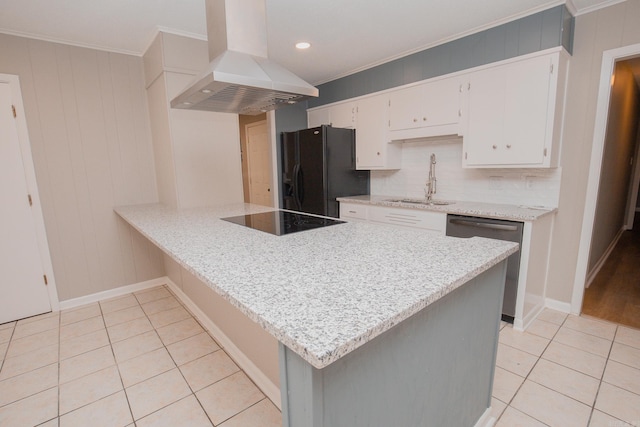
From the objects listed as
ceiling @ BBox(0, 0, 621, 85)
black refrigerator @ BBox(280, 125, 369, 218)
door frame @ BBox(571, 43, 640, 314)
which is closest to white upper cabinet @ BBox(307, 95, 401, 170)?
→ black refrigerator @ BBox(280, 125, 369, 218)

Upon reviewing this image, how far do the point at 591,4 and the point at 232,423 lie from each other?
3717 millimetres

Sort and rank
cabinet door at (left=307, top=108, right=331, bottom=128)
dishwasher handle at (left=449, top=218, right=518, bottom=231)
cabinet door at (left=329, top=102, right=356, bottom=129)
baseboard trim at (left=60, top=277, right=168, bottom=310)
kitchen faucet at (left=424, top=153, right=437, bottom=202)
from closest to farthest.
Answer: dishwasher handle at (left=449, top=218, right=518, bottom=231), baseboard trim at (left=60, top=277, right=168, bottom=310), kitchen faucet at (left=424, top=153, right=437, bottom=202), cabinet door at (left=329, top=102, right=356, bottom=129), cabinet door at (left=307, top=108, right=331, bottom=128)

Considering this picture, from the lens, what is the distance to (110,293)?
315 cm

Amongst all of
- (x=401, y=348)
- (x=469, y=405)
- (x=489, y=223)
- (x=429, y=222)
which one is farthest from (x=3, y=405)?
(x=489, y=223)

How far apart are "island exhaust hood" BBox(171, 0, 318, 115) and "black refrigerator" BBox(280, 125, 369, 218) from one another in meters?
Answer: 1.71

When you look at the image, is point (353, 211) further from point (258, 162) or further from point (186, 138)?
point (258, 162)

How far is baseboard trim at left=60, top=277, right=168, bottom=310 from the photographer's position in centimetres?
296

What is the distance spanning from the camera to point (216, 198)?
3.12 m

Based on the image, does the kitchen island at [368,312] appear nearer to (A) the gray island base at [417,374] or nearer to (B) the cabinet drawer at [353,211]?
(A) the gray island base at [417,374]

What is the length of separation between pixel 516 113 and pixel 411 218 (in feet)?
3.98

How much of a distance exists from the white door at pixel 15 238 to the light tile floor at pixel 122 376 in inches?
6.5

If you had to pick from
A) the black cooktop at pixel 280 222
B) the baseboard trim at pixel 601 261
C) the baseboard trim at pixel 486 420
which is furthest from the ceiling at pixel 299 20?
the baseboard trim at pixel 486 420

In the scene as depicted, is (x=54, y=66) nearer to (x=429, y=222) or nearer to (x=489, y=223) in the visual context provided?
(x=429, y=222)

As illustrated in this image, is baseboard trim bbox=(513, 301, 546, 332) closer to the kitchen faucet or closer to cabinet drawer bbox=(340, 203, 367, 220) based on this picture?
the kitchen faucet
